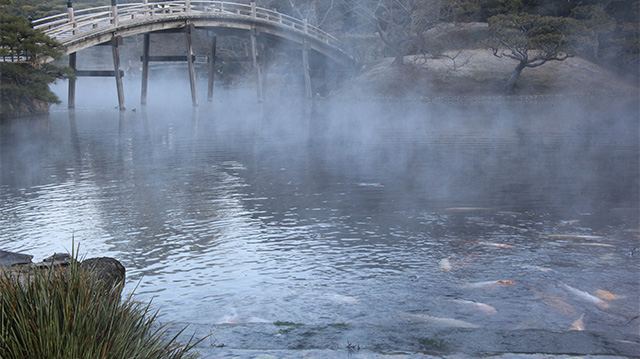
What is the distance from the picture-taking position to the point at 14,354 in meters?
3.12

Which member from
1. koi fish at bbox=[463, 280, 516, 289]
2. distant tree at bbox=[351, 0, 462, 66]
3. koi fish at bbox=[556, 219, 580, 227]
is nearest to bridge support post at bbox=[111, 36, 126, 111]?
distant tree at bbox=[351, 0, 462, 66]

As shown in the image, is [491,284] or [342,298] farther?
[491,284]

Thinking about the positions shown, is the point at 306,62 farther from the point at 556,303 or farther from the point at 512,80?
the point at 556,303

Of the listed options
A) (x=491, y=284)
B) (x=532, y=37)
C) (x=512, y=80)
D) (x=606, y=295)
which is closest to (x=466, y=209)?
(x=491, y=284)

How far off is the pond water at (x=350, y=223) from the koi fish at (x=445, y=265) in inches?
2.1

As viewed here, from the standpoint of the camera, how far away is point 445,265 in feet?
26.1

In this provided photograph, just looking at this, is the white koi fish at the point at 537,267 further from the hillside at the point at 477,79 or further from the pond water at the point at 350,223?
the hillside at the point at 477,79

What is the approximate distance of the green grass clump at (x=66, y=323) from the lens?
10.3 ft

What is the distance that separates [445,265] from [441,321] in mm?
1925

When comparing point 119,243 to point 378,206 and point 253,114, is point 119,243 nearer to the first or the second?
point 378,206

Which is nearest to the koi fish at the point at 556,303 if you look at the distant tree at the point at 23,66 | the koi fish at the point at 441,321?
the koi fish at the point at 441,321

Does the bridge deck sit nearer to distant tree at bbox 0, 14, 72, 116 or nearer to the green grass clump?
distant tree at bbox 0, 14, 72, 116

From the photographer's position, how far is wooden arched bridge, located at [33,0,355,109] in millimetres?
32188

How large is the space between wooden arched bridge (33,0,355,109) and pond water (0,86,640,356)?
11311mm
